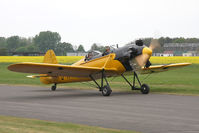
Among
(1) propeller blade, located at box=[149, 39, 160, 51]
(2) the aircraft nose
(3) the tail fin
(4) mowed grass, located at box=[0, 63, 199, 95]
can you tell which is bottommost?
(4) mowed grass, located at box=[0, 63, 199, 95]

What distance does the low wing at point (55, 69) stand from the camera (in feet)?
48.6

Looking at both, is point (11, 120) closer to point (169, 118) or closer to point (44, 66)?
point (169, 118)

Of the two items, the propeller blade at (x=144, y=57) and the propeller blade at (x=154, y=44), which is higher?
the propeller blade at (x=154, y=44)

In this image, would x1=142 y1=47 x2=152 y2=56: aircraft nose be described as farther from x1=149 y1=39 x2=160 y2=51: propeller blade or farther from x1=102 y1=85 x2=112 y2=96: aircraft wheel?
x1=102 y1=85 x2=112 y2=96: aircraft wheel

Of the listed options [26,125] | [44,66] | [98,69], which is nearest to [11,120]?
[26,125]

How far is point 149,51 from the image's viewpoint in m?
16.0

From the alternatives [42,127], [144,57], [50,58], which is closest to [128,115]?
[42,127]

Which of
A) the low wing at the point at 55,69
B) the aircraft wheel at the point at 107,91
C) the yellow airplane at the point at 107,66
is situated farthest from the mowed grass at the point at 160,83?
the aircraft wheel at the point at 107,91

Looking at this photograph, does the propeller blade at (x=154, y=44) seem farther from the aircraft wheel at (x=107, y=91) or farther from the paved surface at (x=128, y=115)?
the paved surface at (x=128, y=115)

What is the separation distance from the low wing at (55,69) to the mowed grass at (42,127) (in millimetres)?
5828

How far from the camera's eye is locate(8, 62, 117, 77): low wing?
14812mm

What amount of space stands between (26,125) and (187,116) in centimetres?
449

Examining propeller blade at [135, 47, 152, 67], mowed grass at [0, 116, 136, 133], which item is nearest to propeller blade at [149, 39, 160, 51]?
propeller blade at [135, 47, 152, 67]

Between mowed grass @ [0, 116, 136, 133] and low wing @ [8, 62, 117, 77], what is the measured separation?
583 cm
